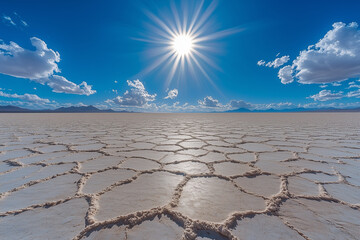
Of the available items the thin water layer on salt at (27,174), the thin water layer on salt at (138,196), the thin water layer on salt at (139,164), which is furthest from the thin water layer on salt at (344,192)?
the thin water layer on salt at (27,174)

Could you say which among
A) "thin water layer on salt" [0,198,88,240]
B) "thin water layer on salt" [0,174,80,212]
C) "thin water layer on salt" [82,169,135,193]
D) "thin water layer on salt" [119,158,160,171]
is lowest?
"thin water layer on salt" [0,198,88,240]

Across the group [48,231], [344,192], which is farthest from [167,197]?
[344,192]

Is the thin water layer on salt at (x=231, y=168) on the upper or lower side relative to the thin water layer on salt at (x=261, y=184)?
upper

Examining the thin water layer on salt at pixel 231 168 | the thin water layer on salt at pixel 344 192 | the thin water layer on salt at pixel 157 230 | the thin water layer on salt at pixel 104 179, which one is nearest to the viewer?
the thin water layer on salt at pixel 157 230

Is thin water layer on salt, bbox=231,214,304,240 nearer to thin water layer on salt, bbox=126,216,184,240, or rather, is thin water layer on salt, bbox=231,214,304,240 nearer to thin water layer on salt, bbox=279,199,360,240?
thin water layer on salt, bbox=279,199,360,240

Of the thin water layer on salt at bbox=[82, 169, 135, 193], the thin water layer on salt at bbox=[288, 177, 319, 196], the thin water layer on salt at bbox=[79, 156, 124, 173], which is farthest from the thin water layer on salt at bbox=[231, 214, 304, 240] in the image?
the thin water layer on salt at bbox=[79, 156, 124, 173]

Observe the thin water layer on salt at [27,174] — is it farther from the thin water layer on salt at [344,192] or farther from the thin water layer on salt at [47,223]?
the thin water layer on salt at [344,192]

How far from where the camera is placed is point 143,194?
0.84 meters

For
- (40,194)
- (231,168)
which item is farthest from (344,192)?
(40,194)

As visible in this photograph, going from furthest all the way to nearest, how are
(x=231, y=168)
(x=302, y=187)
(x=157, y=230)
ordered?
(x=231, y=168)
(x=302, y=187)
(x=157, y=230)

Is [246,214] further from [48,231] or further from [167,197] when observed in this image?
[48,231]

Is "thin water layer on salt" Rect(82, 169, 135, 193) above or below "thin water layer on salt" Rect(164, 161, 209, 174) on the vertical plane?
below

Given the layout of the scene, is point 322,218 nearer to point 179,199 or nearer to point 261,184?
point 261,184

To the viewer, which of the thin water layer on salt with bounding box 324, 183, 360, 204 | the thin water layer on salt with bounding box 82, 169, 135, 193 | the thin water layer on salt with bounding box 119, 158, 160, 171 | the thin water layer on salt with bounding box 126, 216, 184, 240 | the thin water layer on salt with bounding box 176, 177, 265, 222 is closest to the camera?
the thin water layer on salt with bounding box 126, 216, 184, 240
